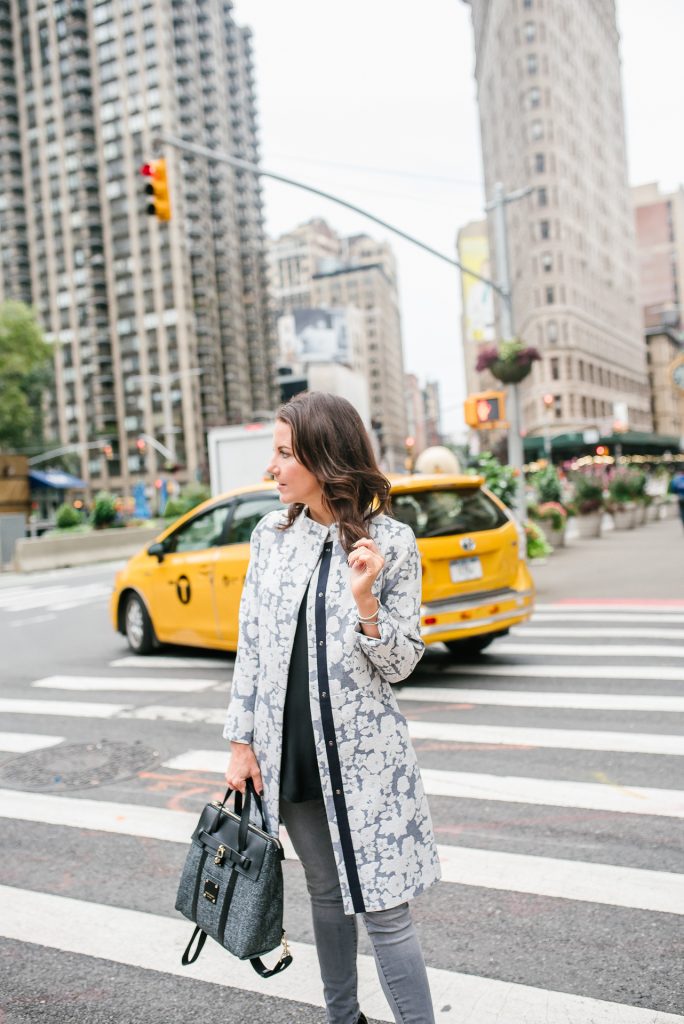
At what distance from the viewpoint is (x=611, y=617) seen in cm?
1080

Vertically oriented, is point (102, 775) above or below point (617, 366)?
below

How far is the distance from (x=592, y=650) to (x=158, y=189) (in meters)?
10.2

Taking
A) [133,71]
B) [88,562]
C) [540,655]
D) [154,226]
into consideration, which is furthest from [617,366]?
[540,655]

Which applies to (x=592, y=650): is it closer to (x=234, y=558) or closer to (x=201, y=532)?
(x=234, y=558)

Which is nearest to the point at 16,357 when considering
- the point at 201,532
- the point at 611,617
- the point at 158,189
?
the point at 158,189

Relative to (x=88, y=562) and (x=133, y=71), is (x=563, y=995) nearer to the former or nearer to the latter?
(x=88, y=562)

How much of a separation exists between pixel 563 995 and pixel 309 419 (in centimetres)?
198

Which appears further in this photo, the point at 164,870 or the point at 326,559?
the point at 164,870

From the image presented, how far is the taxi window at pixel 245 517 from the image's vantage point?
8602mm

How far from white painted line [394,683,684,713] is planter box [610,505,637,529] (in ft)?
64.6

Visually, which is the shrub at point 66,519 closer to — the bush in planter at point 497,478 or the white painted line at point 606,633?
the bush in planter at point 497,478

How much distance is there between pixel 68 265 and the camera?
107125mm

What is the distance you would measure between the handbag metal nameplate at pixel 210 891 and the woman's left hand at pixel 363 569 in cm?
85

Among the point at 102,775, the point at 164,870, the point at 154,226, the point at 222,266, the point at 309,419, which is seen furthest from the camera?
the point at 222,266
